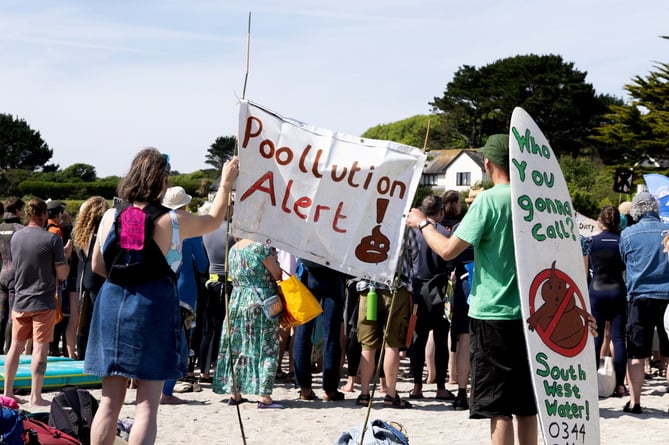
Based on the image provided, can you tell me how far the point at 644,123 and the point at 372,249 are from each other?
53.4 meters

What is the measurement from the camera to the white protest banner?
A: 4996 mm

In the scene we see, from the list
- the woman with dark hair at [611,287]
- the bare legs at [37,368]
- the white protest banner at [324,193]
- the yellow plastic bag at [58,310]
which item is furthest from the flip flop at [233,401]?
the white protest banner at [324,193]

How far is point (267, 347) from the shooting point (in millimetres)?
8188

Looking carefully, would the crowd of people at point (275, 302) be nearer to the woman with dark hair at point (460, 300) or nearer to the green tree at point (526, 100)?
the woman with dark hair at point (460, 300)

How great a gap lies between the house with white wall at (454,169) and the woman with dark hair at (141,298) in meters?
99.4

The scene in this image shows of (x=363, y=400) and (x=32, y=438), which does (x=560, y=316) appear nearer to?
(x=32, y=438)

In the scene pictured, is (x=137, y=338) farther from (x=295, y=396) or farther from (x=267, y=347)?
(x=295, y=396)

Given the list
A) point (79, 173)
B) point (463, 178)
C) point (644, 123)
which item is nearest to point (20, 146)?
point (79, 173)

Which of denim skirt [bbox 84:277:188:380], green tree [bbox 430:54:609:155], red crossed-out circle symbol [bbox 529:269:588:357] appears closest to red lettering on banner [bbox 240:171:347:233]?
denim skirt [bbox 84:277:188:380]

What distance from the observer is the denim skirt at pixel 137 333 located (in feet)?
15.7

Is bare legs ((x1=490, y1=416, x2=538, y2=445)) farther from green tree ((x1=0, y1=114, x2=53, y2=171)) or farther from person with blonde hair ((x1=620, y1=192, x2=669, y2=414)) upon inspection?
green tree ((x1=0, y1=114, x2=53, y2=171))

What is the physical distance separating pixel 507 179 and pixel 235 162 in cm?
151

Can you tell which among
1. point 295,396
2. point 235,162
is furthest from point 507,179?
point 295,396

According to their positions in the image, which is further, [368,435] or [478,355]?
[368,435]
